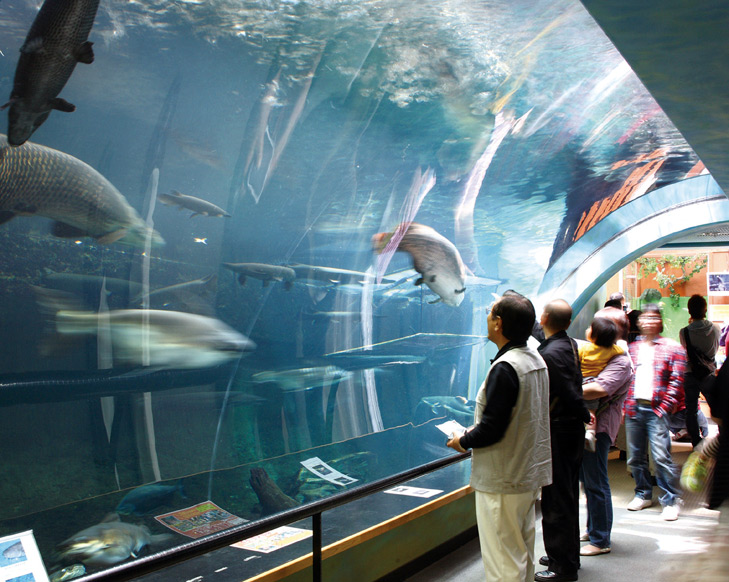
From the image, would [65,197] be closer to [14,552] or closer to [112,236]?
[112,236]

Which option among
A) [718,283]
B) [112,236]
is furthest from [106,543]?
[718,283]

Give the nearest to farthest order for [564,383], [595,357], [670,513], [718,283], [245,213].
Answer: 1. [564,383]
2. [595,357]
3. [670,513]
4. [245,213]
5. [718,283]

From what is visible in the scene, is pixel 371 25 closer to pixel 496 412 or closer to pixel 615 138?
pixel 496 412

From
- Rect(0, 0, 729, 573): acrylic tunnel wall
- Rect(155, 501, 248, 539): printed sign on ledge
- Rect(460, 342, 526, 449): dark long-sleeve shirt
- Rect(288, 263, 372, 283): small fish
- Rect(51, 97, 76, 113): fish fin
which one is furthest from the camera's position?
Rect(288, 263, 372, 283): small fish

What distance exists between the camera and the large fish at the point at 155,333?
418cm

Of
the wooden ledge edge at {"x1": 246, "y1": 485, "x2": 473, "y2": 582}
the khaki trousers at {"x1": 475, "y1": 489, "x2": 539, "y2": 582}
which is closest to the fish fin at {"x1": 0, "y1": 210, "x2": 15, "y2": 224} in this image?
the wooden ledge edge at {"x1": 246, "y1": 485, "x2": 473, "y2": 582}

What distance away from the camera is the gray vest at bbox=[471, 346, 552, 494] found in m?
2.74

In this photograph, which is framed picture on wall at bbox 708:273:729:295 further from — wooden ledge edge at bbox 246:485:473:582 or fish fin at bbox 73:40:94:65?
fish fin at bbox 73:40:94:65

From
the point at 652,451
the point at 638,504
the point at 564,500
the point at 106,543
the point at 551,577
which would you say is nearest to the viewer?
the point at 564,500

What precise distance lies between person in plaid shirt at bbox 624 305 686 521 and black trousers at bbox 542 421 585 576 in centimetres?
188

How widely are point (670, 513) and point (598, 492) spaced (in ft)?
4.89

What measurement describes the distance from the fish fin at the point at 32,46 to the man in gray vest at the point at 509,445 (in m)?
3.05

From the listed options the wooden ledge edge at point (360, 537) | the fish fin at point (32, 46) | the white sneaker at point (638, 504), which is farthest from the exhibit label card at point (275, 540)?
the fish fin at point (32, 46)

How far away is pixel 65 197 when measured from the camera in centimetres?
400
